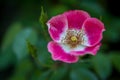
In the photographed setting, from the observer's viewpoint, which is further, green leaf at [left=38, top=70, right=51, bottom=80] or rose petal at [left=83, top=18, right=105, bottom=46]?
green leaf at [left=38, top=70, right=51, bottom=80]

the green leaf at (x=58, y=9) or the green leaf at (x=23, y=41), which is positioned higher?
the green leaf at (x=58, y=9)

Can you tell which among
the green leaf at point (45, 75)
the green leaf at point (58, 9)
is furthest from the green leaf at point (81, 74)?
the green leaf at point (58, 9)

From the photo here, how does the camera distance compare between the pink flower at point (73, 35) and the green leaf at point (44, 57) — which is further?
the green leaf at point (44, 57)

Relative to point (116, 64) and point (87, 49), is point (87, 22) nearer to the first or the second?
point (87, 49)

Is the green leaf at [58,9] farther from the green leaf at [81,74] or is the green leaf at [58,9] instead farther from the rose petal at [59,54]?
the rose petal at [59,54]

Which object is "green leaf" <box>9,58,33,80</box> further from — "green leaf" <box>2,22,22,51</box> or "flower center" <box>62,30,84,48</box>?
"flower center" <box>62,30,84,48</box>

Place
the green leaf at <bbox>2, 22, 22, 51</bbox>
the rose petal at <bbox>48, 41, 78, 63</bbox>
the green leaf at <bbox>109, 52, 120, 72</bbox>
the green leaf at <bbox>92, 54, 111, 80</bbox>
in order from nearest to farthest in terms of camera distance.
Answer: the rose petal at <bbox>48, 41, 78, 63</bbox>, the green leaf at <bbox>92, 54, 111, 80</bbox>, the green leaf at <bbox>109, 52, 120, 72</bbox>, the green leaf at <bbox>2, 22, 22, 51</bbox>

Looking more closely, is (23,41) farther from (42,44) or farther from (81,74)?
(81,74)

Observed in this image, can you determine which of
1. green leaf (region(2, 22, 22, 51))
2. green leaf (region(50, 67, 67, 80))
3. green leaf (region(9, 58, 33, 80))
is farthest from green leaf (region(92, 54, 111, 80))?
green leaf (region(2, 22, 22, 51))
